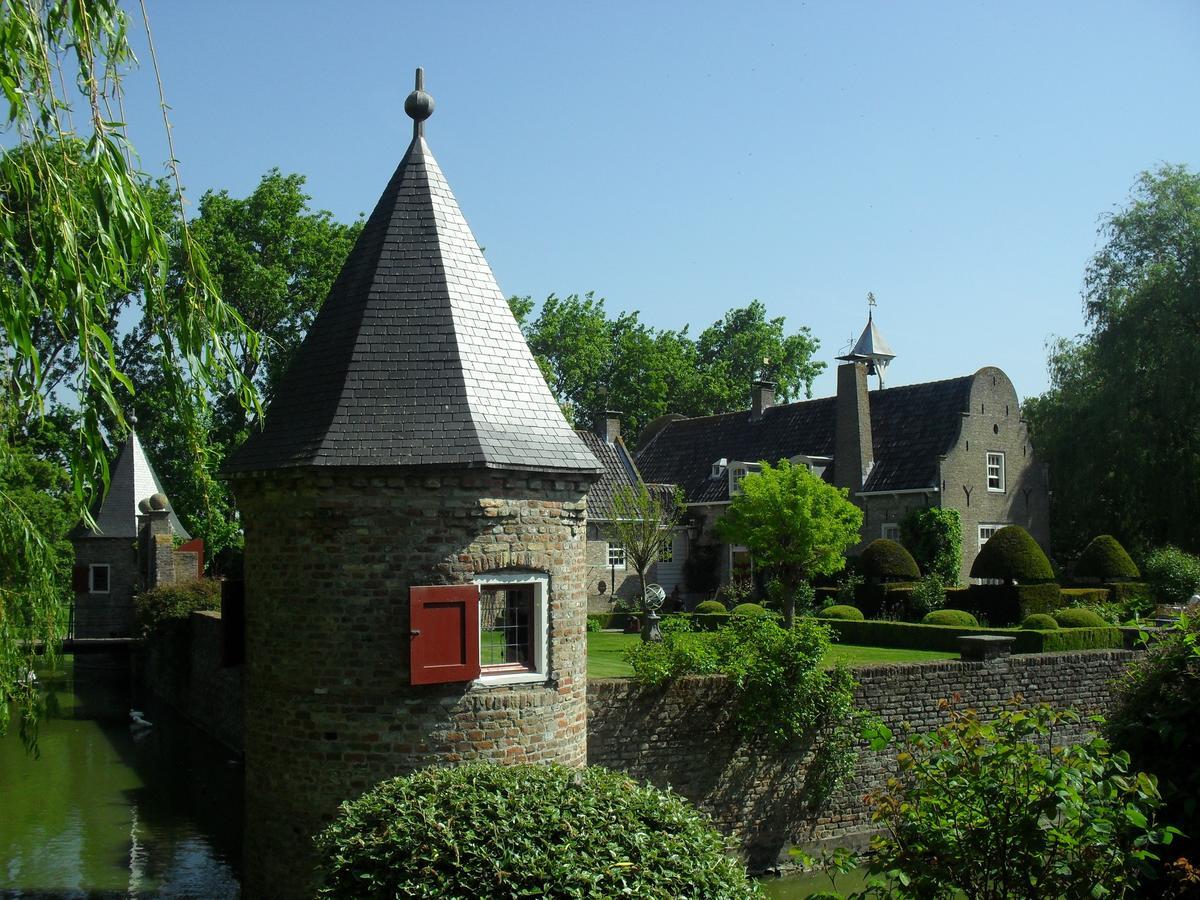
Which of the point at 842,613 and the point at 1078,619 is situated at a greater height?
the point at 1078,619

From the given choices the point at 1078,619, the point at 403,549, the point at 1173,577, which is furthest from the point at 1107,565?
the point at 403,549

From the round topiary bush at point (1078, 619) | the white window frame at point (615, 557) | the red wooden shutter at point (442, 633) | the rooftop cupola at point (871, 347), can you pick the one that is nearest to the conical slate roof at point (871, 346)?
the rooftop cupola at point (871, 347)

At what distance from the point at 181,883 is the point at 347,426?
7118 millimetres

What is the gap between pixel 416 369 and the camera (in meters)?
11.2

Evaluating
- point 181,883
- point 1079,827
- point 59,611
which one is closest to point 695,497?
point 181,883

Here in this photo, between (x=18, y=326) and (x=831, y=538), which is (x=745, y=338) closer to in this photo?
(x=831, y=538)

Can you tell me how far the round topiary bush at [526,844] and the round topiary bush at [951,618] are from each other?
762 inches

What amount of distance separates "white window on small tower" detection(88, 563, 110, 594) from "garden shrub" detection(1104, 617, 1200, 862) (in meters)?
36.1

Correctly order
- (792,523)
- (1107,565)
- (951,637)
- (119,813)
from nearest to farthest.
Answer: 1. (119,813)
2. (951,637)
3. (792,523)
4. (1107,565)

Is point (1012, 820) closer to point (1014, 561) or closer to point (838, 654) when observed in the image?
point (838, 654)

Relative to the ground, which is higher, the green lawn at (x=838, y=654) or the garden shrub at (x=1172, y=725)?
the garden shrub at (x=1172, y=725)

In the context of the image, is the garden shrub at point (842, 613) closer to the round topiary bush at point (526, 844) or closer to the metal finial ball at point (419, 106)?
the metal finial ball at point (419, 106)

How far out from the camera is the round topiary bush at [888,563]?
31.7 m

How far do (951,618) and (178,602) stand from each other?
19.0m
